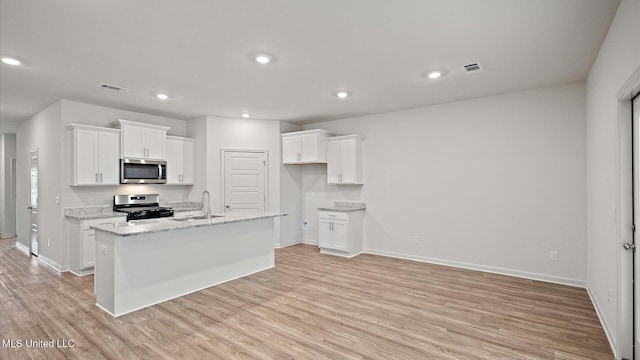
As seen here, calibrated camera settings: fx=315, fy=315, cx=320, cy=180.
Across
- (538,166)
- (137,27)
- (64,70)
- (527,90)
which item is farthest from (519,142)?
(64,70)

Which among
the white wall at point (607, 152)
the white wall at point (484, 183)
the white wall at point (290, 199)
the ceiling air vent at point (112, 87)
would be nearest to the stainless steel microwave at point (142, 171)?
the ceiling air vent at point (112, 87)

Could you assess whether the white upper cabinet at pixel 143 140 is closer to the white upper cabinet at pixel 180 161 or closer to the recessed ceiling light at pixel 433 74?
the white upper cabinet at pixel 180 161

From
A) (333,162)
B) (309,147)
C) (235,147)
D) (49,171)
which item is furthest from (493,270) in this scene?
(49,171)

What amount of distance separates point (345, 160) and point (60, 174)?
→ 187 inches

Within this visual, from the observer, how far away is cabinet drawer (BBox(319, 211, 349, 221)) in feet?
19.1

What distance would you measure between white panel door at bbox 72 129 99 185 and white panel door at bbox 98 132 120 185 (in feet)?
0.22

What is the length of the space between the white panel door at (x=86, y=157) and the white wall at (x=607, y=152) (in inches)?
250

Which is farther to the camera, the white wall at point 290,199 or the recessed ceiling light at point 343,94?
the white wall at point 290,199

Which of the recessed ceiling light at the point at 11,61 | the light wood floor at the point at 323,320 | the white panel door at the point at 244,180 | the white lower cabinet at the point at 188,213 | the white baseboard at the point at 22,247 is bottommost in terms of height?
the light wood floor at the point at 323,320

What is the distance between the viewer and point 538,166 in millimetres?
4426

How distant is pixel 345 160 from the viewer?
244 inches

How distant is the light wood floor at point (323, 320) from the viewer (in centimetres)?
261

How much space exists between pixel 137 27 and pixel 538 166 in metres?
5.05

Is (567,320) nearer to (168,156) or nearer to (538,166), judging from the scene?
(538,166)
